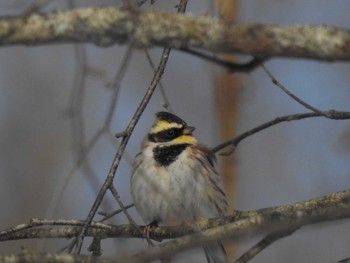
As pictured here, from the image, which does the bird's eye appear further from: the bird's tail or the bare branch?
the bare branch

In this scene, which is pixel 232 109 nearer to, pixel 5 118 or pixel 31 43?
pixel 31 43

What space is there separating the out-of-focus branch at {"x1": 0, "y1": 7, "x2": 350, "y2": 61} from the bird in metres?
3.22

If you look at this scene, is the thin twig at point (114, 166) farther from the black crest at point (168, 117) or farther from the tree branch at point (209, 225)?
the black crest at point (168, 117)

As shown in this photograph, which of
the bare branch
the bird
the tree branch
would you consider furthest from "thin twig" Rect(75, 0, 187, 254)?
the bird

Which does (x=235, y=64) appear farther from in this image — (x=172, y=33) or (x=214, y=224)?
(x=214, y=224)

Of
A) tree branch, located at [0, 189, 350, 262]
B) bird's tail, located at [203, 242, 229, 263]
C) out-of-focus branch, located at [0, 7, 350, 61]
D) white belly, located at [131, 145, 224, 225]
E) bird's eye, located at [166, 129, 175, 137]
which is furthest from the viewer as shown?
bird's eye, located at [166, 129, 175, 137]

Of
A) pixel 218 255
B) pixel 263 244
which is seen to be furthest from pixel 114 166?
pixel 218 255

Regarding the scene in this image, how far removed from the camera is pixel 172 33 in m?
3.20

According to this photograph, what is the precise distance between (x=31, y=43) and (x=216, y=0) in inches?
68.8

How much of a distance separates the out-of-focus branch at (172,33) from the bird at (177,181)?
10.6ft

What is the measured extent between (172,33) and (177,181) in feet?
11.0

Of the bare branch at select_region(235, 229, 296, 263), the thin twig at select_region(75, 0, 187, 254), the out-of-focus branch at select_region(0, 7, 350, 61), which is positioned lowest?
the bare branch at select_region(235, 229, 296, 263)

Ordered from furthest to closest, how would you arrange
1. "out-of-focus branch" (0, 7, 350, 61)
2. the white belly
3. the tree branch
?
the white belly, the tree branch, "out-of-focus branch" (0, 7, 350, 61)

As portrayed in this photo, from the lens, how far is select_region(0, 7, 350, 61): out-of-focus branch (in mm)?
3102
